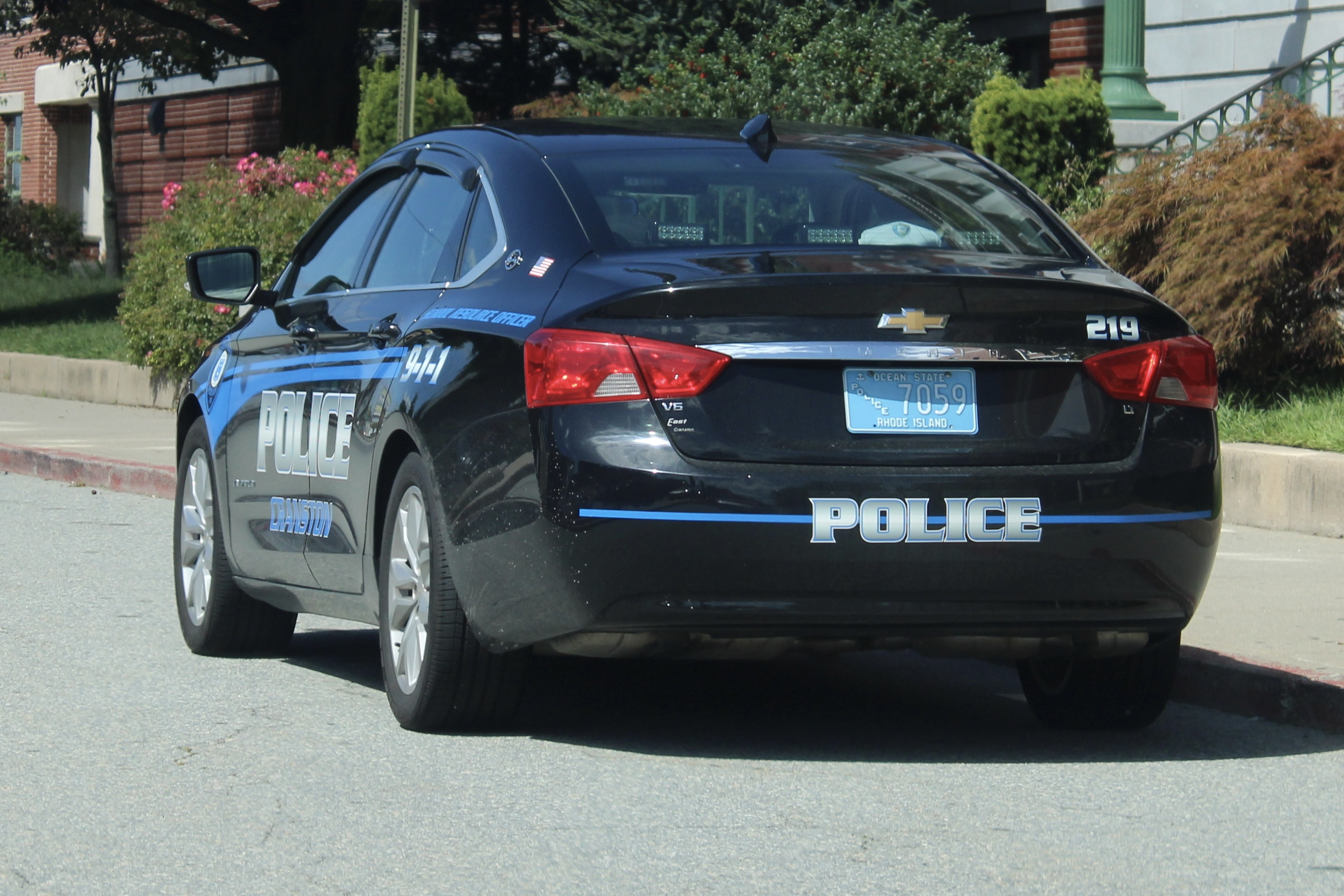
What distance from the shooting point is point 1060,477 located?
5.15m

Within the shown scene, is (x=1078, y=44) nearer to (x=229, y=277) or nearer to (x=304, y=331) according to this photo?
(x=229, y=277)

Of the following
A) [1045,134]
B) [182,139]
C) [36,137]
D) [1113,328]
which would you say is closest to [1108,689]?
[1113,328]

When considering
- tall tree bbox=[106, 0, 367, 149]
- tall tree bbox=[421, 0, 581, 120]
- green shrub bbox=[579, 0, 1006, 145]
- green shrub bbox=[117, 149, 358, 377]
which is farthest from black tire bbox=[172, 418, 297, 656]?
tall tree bbox=[421, 0, 581, 120]

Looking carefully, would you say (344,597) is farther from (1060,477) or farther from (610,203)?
(1060,477)

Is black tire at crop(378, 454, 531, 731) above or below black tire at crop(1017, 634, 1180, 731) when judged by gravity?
above

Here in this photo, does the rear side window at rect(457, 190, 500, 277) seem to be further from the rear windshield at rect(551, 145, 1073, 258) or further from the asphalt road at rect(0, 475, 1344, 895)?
the asphalt road at rect(0, 475, 1344, 895)

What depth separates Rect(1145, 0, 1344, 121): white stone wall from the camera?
1722 centimetres

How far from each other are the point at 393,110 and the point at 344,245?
14.6m

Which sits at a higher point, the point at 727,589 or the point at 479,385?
the point at 479,385

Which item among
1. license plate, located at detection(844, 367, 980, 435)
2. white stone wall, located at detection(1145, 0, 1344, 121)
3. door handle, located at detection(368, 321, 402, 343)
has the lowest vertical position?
license plate, located at detection(844, 367, 980, 435)

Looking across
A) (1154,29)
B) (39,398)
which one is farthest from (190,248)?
(1154,29)

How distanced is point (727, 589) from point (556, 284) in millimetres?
866

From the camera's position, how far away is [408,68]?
13.1 metres

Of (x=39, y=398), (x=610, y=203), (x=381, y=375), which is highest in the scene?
(x=610, y=203)
